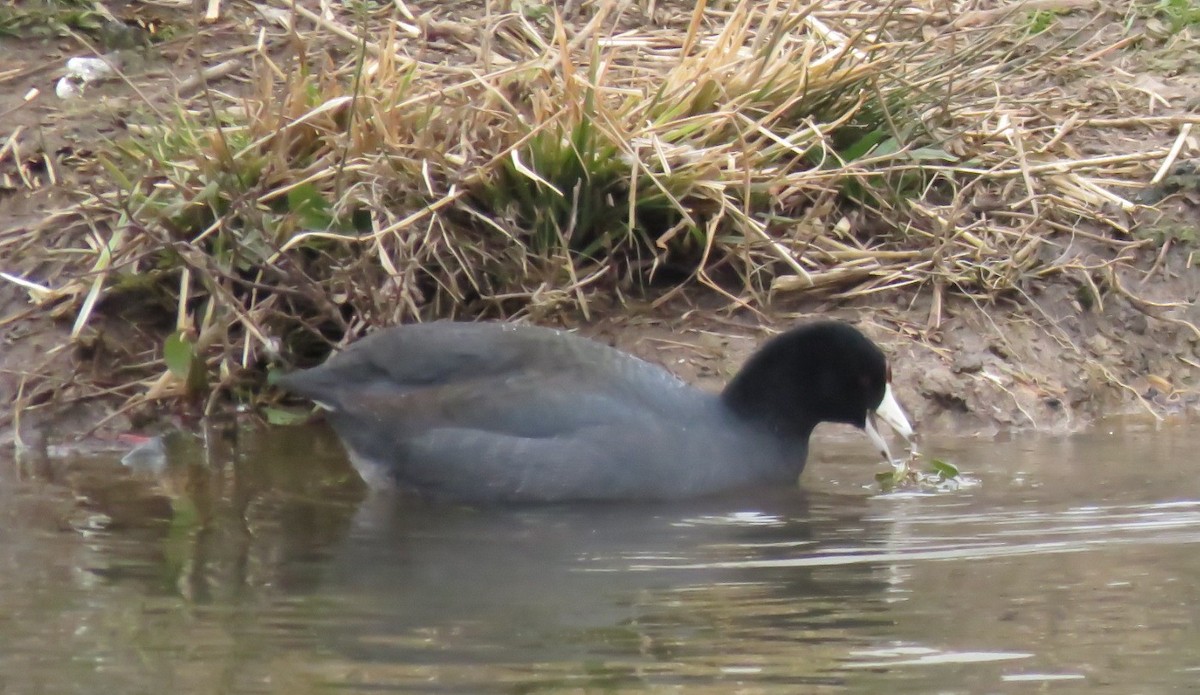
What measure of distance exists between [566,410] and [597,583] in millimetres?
1077

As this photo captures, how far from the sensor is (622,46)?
7.00 m

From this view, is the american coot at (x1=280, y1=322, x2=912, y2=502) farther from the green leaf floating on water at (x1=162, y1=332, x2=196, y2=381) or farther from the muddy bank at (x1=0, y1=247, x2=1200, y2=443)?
the muddy bank at (x1=0, y1=247, x2=1200, y2=443)

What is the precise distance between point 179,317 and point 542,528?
5.67ft

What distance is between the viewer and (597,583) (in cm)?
386

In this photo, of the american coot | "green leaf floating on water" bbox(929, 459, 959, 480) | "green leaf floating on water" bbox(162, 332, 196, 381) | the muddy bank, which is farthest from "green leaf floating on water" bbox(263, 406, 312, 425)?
"green leaf floating on water" bbox(929, 459, 959, 480)

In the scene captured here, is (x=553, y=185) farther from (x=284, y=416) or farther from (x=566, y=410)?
(x=566, y=410)

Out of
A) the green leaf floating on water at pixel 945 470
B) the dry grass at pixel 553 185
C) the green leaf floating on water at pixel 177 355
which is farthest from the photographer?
the dry grass at pixel 553 185

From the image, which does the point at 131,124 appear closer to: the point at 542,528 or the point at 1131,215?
the point at 542,528

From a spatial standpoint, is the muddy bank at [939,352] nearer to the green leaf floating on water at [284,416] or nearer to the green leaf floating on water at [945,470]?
the green leaf floating on water at [284,416]

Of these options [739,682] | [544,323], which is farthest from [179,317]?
[739,682]

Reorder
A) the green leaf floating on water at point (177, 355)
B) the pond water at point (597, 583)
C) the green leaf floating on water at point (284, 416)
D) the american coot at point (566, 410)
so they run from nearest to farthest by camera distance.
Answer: the pond water at point (597, 583) → the american coot at point (566, 410) → the green leaf floating on water at point (177, 355) → the green leaf floating on water at point (284, 416)

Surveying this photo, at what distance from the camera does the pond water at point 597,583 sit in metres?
3.12

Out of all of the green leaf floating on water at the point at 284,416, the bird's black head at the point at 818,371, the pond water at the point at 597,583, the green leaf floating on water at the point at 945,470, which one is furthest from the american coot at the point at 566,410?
the green leaf floating on water at the point at 284,416

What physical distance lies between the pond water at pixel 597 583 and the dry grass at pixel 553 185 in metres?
0.67
